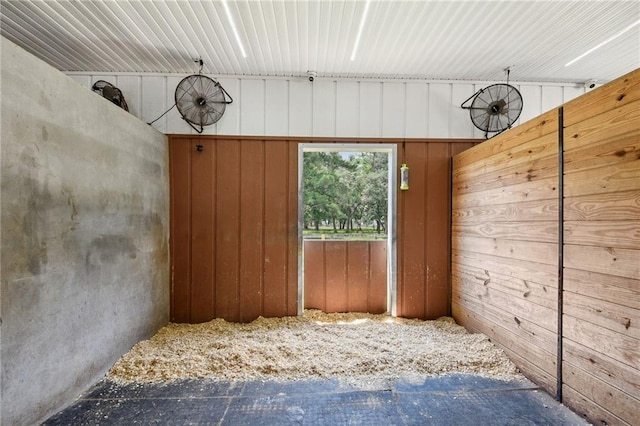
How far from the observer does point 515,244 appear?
2.37 meters

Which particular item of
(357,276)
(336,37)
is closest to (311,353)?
(357,276)

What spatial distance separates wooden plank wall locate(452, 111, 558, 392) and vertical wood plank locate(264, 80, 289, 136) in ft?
7.09

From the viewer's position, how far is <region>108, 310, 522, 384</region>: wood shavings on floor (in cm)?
230

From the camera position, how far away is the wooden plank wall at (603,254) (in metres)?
1.51

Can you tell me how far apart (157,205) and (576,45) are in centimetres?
462

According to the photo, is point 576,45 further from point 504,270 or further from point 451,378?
point 451,378

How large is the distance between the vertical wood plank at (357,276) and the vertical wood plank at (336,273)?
52 millimetres

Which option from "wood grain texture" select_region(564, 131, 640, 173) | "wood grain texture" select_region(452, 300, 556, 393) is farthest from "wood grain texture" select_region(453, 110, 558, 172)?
"wood grain texture" select_region(452, 300, 556, 393)

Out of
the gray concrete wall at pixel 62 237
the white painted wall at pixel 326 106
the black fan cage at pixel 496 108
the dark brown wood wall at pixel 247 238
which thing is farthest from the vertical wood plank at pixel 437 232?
the gray concrete wall at pixel 62 237

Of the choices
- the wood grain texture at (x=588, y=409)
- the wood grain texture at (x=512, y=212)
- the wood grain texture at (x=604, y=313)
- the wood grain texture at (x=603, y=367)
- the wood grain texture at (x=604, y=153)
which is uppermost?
the wood grain texture at (x=604, y=153)

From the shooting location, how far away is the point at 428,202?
3555mm

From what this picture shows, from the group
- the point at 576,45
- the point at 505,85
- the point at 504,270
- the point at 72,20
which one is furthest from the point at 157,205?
the point at 576,45

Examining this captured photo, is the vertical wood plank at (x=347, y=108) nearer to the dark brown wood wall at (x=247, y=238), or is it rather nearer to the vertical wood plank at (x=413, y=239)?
the dark brown wood wall at (x=247, y=238)

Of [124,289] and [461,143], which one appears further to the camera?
[461,143]
